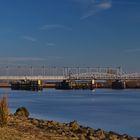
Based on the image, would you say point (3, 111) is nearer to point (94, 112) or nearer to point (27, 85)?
point (94, 112)

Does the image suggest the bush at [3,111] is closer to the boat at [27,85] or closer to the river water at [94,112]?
the river water at [94,112]

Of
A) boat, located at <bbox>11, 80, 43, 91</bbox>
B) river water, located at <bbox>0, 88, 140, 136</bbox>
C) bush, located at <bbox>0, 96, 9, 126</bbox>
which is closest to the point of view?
bush, located at <bbox>0, 96, 9, 126</bbox>

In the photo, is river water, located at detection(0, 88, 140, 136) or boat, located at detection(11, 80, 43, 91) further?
boat, located at detection(11, 80, 43, 91)

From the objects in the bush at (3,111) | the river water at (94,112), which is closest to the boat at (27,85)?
the river water at (94,112)

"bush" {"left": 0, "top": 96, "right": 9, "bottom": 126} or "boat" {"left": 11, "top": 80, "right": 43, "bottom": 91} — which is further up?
"boat" {"left": 11, "top": 80, "right": 43, "bottom": 91}

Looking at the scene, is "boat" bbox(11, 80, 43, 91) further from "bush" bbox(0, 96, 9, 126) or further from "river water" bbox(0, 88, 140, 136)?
"bush" bbox(0, 96, 9, 126)

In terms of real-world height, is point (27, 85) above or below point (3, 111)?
above

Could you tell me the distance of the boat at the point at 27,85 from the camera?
543 feet

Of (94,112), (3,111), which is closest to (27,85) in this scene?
(94,112)

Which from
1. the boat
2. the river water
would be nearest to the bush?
the river water

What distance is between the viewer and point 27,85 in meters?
170

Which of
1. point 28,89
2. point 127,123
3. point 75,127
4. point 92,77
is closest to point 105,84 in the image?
point 92,77

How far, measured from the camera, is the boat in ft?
543

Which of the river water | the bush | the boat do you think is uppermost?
the boat
